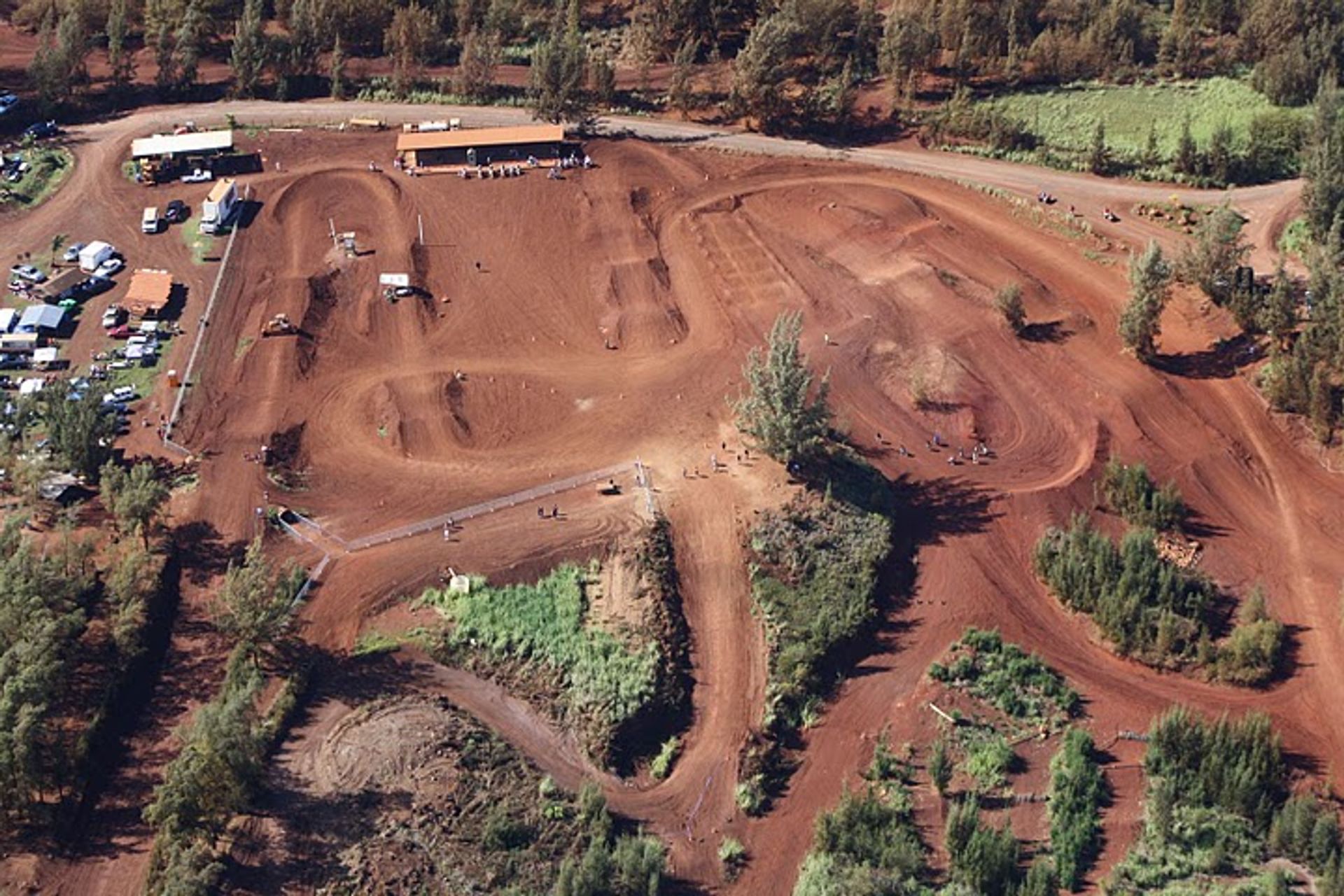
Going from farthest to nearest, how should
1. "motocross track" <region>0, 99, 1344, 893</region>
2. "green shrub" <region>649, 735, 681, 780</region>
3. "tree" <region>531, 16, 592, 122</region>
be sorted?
1. "tree" <region>531, 16, 592, 122</region>
2. "motocross track" <region>0, 99, 1344, 893</region>
3. "green shrub" <region>649, 735, 681, 780</region>

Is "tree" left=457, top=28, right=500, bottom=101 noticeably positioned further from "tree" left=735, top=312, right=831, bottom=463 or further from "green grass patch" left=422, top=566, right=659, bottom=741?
"green grass patch" left=422, top=566, right=659, bottom=741

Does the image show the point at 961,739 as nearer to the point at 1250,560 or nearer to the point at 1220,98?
the point at 1250,560

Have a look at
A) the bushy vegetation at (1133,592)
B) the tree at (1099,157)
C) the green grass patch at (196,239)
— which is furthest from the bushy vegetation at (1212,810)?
the green grass patch at (196,239)

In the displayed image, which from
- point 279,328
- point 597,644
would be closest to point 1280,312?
point 597,644

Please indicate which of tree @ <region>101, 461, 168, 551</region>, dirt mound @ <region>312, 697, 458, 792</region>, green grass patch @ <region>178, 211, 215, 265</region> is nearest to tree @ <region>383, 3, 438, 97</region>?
green grass patch @ <region>178, 211, 215, 265</region>

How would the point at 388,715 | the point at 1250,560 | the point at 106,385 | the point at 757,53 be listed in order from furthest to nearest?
the point at 757,53, the point at 106,385, the point at 1250,560, the point at 388,715

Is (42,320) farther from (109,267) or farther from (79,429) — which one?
(79,429)

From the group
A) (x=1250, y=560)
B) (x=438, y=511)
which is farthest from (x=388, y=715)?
(x=1250, y=560)

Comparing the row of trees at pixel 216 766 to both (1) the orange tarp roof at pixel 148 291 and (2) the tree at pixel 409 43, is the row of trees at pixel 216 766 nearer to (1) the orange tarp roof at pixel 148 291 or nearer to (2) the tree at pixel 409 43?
(1) the orange tarp roof at pixel 148 291
